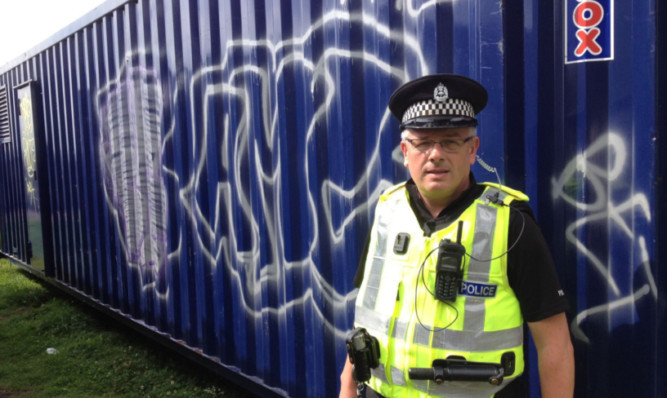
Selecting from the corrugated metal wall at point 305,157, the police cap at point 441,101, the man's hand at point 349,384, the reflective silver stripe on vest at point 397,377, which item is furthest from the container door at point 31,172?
the reflective silver stripe on vest at point 397,377

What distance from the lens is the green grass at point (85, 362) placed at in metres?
4.22

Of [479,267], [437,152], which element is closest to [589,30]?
[437,152]

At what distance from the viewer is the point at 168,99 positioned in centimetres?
409

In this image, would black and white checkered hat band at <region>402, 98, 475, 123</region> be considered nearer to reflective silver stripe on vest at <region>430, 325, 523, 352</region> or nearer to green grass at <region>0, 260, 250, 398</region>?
reflective silver stripe on vest at <region>430, 325, 523, 352</region>

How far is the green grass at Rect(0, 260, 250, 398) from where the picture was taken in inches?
166

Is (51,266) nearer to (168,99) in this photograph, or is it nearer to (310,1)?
(168,99)

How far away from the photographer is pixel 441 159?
163 cm

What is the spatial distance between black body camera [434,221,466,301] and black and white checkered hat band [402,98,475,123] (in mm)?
366

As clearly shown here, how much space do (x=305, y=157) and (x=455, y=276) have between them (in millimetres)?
1580

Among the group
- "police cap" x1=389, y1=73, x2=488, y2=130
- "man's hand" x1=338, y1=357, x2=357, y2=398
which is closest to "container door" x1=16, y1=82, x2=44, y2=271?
"man's hand" x1=338, y1=357, x2=357, y2=398

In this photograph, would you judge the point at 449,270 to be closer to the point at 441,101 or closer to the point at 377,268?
the point at 377,268

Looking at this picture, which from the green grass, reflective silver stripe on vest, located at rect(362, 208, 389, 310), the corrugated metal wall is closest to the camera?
reflective silver stripe on vest, located at rect(362, 208, 389, 310)

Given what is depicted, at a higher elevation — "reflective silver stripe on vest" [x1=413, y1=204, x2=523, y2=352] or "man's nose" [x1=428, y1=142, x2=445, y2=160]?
"man's nose" [x1=428, y1=142, x2=445, y2=160]

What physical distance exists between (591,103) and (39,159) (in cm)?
623
